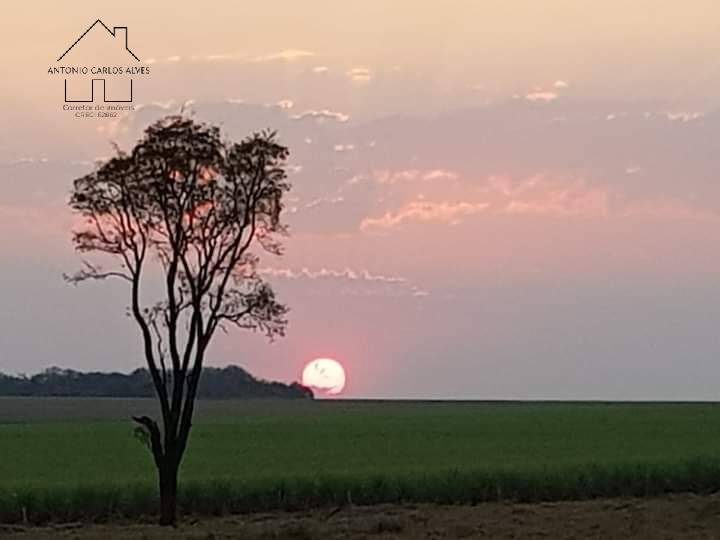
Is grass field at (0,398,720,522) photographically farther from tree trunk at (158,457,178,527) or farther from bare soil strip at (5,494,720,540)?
tree trunk at (158,457,178,527)

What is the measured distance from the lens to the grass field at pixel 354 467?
90.1 ft

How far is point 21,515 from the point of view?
26562 millimetres

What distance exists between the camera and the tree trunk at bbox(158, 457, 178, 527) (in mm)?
22278

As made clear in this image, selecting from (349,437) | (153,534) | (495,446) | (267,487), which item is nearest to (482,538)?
(153,534)

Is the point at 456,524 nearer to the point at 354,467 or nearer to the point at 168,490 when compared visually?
the point at 168,490

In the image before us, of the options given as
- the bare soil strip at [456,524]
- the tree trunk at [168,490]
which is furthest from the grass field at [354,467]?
the tree trunk at [168,490]

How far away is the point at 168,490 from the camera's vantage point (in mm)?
22625

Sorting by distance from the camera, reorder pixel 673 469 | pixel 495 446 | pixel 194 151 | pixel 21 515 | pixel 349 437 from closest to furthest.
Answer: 1. pixel 194 151
2. pixel 21 515
3. pixel 673 469
4. pixel 495 446
5. pixel 349 437

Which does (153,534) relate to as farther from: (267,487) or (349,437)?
(349,437)

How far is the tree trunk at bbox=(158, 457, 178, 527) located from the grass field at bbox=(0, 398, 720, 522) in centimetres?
393

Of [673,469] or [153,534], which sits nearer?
[153,534]

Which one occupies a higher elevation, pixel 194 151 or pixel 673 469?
pixel 194 151

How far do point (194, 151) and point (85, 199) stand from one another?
1.82 meters

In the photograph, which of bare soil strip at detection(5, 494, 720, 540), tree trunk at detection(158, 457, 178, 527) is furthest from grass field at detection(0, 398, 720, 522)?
tree trunk at detection(158, 457, 178, 527)
